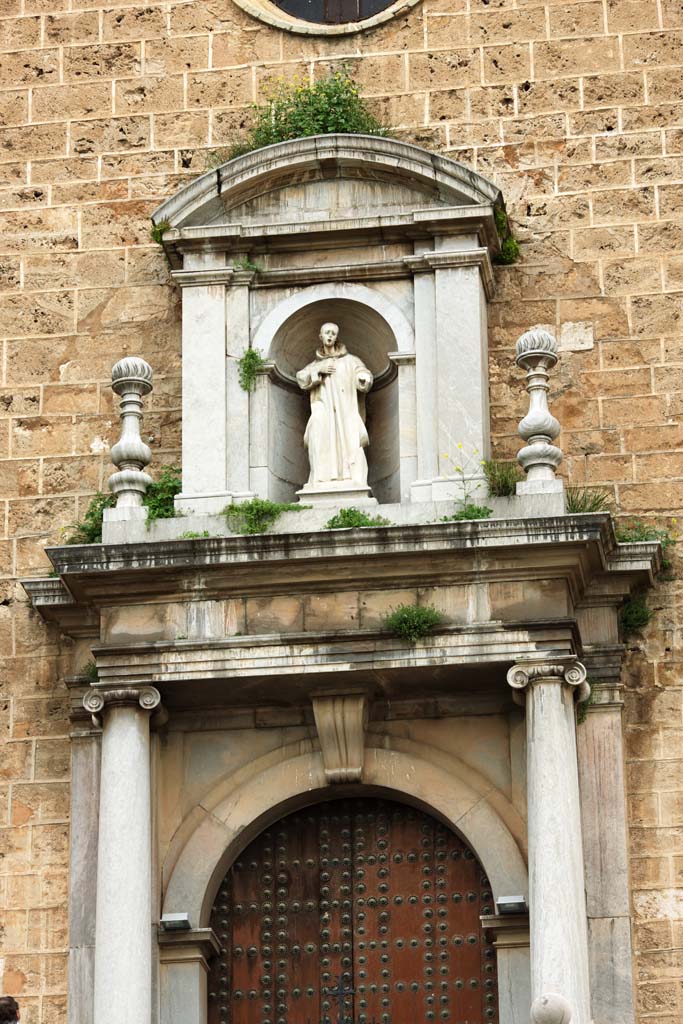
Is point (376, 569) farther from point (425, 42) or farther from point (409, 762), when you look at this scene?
point (425, 42)

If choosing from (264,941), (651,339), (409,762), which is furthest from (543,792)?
(651,339)

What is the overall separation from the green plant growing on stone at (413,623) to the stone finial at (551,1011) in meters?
2.53

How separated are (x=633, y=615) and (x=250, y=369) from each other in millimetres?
2757

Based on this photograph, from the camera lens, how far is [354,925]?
1484 centimetres

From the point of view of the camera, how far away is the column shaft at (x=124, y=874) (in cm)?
1404

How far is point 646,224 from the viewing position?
15.9 metres

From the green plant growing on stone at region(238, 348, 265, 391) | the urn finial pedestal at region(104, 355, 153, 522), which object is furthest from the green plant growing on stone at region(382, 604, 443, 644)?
the green plant growing on stone at region(238, 348, 265, 391)

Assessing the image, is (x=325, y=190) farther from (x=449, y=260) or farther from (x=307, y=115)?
(x=449, y=260)

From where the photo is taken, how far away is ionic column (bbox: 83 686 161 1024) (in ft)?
46.1

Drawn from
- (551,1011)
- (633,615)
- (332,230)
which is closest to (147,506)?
(332,230)

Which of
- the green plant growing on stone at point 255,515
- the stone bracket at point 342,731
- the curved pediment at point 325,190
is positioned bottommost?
the stone bracket at point 342,731

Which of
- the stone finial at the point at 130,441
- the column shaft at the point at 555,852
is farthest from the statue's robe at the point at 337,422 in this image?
the column shaft at the point at 555,852

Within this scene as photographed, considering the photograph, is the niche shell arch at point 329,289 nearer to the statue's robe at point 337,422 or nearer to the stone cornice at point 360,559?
the statue's robe at point 337,422

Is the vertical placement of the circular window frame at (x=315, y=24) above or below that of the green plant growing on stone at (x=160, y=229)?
above
